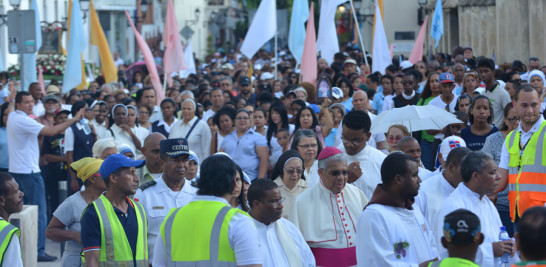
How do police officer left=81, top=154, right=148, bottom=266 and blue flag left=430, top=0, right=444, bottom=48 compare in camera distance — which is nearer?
police officer left=81, top=154, right=148, bottom=266

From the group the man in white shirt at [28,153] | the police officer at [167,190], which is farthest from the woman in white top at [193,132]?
the police officer at [167,190]

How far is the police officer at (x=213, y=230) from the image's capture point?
558 cm

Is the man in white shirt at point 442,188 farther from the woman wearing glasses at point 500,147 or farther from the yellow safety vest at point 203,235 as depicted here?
the woman wearing glasses at point 500,147

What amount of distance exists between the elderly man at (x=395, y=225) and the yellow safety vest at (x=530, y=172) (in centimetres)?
218

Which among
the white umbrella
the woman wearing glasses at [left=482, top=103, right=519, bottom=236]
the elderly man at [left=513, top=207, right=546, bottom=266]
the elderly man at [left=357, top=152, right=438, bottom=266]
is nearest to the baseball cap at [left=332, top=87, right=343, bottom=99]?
the white umbrella

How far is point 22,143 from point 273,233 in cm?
617

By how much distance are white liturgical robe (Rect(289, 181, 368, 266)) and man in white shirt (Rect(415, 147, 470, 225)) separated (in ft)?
1.57

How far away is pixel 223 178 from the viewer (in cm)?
576

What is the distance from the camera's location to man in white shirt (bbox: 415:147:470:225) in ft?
23.0

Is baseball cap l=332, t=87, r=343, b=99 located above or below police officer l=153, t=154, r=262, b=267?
above

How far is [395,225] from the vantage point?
5867 mm

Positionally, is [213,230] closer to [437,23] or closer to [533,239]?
[533,239]

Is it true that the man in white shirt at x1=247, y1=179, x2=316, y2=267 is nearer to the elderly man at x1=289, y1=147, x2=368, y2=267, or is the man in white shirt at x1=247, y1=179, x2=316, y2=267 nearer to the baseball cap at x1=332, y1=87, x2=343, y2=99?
the elderly man at x1=289, y1=147, x2=368, y2=267

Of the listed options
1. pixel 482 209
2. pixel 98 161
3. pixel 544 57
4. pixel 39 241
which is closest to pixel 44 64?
pixel 544 57
